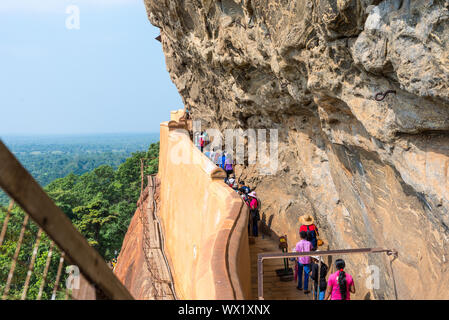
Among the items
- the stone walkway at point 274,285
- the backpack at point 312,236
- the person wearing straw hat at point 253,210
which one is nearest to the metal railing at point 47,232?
the stone walkway at point 274,285

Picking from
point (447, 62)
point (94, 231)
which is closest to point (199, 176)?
point (447, 62)

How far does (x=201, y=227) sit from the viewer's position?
20.0 ft

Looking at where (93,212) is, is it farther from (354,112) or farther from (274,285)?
(354,112)

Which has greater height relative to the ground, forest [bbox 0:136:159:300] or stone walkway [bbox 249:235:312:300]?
stone walkway [bbox 249:235:312:300]

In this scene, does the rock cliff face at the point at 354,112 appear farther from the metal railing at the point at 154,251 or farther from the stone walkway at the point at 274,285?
the metal railing at the point at 154,251

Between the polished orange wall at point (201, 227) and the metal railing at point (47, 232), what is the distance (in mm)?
1617

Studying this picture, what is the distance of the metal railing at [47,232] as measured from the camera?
1756 millimetres

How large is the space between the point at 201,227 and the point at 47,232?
4.31m

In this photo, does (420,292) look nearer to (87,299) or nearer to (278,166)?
(87,299)

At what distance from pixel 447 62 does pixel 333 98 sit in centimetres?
277

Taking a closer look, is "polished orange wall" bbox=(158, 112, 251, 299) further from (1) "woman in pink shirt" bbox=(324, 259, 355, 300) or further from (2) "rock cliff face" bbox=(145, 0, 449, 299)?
(2) "rock cliff face" bbox=(145, 0, 449, 299)

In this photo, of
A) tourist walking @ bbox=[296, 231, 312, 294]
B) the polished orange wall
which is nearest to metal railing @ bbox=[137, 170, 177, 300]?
the polished orange wall

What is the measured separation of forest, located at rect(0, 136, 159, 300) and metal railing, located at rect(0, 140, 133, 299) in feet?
46.1

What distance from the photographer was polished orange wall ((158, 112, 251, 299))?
3971 mm
